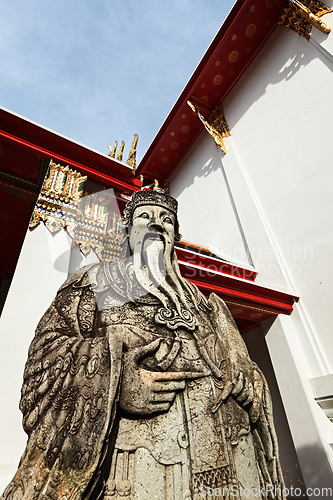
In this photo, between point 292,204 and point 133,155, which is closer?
point 133,155

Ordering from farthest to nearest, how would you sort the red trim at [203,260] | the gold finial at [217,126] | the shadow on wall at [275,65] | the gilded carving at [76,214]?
the gold finial at [217,126] < the shadow on wall at [275,65] < the red trim at [203,260] < the gilded carving at [76,214]

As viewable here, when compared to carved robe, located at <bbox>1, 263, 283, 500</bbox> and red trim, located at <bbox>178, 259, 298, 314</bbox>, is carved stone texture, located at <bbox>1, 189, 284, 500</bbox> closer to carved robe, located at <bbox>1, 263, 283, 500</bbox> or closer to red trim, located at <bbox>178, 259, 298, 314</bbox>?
carved robe, located at <bbox>1, 263, 283, 500</bbox>

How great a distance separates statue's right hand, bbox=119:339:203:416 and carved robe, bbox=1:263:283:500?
5cm

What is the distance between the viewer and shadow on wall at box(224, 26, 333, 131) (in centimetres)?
547

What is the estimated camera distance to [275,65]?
6.30 meters

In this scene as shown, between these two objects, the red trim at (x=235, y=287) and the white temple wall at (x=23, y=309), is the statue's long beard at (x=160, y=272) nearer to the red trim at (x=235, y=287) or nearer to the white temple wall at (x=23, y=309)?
the white temple wall at (x=23, y=309)

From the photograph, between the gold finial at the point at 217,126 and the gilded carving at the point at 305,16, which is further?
the gold finial at the point at 217,126

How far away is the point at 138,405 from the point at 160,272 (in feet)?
2.79

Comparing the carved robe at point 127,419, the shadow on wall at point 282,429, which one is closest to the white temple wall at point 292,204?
the shadow on wall at point 282,429

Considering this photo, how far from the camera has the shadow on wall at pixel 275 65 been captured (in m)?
5.47

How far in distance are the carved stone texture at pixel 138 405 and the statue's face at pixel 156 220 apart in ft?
1.58

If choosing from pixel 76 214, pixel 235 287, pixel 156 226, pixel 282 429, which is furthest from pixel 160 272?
pixel 282 429

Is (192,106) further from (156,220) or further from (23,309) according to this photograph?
(23,309)

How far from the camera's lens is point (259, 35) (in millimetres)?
6562
